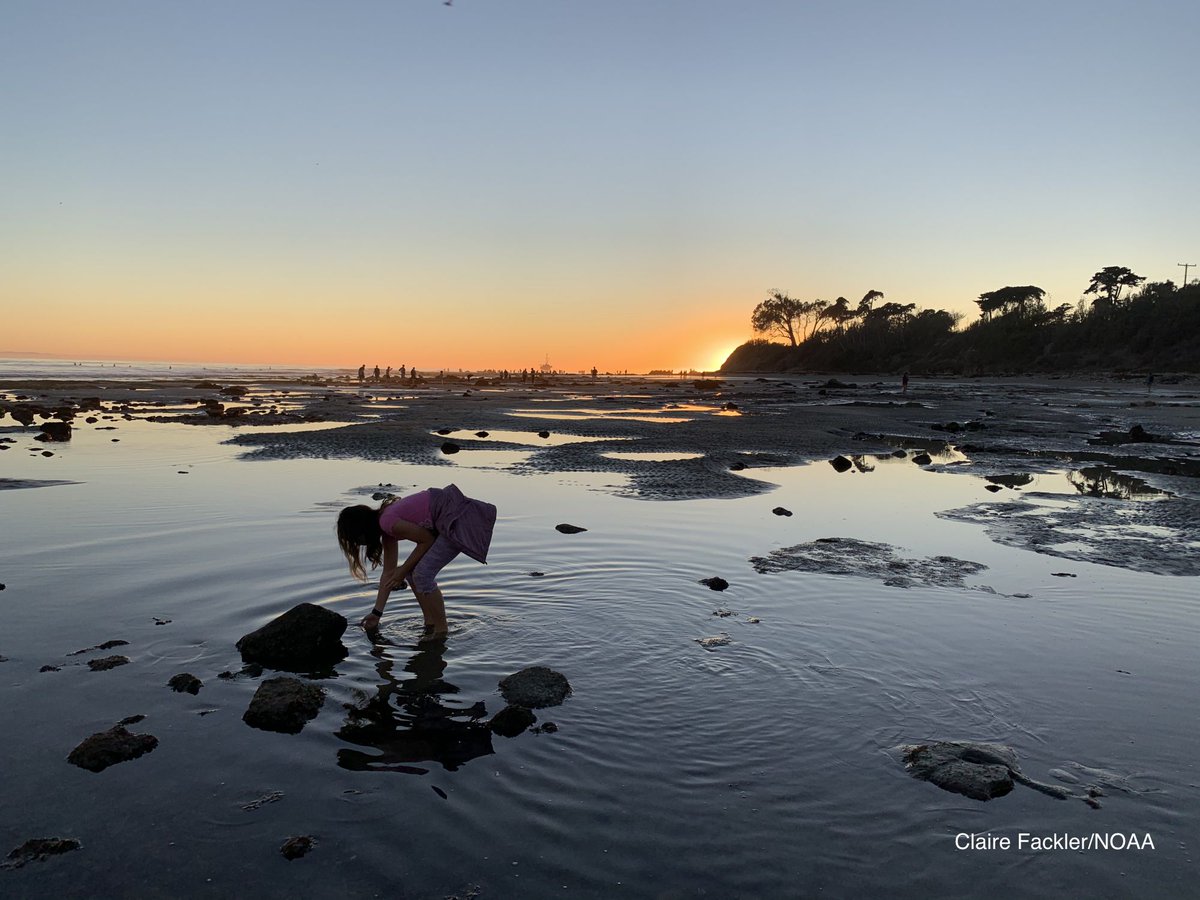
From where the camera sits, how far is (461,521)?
7719mm

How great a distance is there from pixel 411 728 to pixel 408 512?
2372 millimetres

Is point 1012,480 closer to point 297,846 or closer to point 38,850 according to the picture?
point 297,846

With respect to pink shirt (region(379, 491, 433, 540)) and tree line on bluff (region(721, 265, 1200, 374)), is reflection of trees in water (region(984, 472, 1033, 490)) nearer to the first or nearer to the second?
pink shirt (region(379, 491, 433, 540))

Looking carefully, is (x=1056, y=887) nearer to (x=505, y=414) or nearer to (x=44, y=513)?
(x=44, y=513)

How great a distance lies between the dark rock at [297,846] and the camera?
4211 millimetres

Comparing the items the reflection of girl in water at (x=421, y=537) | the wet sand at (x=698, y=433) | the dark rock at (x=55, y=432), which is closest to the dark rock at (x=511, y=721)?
the reflection of girl in water at (x=421, y=537)

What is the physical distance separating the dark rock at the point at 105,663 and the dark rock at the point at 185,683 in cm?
70

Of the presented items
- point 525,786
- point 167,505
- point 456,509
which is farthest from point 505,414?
point 525,786

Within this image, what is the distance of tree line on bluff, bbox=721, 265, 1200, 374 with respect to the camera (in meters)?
91.9

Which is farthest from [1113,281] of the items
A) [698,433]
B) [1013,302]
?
[698,433]

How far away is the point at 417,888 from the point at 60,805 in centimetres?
246

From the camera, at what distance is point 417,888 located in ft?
12.9

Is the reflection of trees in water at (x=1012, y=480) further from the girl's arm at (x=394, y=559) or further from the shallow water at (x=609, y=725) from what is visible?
the girl's arm at (x=394, y=559)

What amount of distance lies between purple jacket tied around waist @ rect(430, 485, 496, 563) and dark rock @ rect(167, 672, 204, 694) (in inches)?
96.4
